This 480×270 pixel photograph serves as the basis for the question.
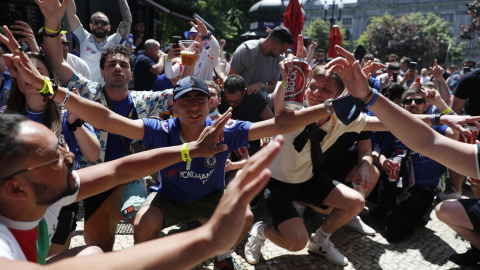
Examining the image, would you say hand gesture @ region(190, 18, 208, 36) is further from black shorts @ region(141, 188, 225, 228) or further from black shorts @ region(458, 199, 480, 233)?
black shorts @ region(458, 199, 480, 233)

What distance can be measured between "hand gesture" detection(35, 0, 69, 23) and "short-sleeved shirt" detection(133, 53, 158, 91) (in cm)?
298

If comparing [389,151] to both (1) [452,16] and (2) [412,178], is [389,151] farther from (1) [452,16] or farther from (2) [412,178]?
(1) [452,16]

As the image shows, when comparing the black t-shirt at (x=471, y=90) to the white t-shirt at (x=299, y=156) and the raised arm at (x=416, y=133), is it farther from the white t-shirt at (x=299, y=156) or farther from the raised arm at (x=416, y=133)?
the raised arm at (x=416, y=133)

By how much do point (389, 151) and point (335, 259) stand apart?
1882mm

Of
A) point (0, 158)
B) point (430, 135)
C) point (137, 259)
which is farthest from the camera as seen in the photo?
→ point (430, 135)

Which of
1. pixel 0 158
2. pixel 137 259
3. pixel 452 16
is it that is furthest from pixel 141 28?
pixel 452 16

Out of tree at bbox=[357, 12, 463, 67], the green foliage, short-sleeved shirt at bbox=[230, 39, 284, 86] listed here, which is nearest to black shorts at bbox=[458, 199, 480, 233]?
short-sleeved shirt at bbox=[230, 39, 284, 86]

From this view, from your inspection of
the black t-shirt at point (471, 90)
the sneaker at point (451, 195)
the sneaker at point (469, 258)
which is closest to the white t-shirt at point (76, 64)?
the sneaker at point (469, 258)

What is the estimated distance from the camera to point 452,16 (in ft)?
209

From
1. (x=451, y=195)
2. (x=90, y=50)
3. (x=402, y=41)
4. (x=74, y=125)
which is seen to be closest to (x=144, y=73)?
(x=90, y=50)

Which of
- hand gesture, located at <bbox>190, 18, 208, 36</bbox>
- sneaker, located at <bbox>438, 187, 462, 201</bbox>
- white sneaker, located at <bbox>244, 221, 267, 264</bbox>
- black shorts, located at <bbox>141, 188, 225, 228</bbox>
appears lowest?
sneaker, located at <bbox>438, 187, 462, 201</bbox>

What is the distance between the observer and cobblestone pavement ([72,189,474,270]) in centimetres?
341

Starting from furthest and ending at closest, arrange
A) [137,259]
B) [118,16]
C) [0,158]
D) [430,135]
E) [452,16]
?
[452,16]
[118,16]
[430,135]
[0,158]
[137,259]

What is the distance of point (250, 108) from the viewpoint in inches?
182
